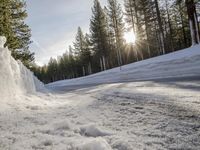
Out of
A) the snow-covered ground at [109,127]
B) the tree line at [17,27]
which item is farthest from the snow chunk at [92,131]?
the tree line at [17,27]

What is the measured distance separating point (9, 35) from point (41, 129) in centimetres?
1742

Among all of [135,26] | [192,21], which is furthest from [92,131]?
[135,26]

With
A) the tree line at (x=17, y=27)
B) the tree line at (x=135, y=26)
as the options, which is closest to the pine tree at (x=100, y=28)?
the tree line at (x=135, y=26)

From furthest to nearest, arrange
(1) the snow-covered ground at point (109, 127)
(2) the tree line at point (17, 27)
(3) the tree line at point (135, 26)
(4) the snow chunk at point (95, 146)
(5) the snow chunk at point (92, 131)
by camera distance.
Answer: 1. (3) the tree line at point (135, 26)
2. (2) the tree line at point (17, 27)
3. (5) the snow chunk at point (92, 131)
4. (1) the snow-covered ground at point (109, 127)
5. (4) the snow chunk at point (95, 146)

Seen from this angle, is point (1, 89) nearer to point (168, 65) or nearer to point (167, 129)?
point (167, 129)

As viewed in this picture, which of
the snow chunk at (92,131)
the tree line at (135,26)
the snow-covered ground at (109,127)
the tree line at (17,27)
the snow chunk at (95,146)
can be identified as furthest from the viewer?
the tree line at (135,26)

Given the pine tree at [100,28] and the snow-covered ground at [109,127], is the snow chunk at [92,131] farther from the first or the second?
the pine tree at [100,28]

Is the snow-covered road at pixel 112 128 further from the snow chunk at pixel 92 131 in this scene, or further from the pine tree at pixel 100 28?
the pine tree at pixel 100 28

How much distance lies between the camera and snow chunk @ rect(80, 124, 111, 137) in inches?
162

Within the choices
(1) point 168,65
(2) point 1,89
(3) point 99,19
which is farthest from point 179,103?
(3) point 99,19

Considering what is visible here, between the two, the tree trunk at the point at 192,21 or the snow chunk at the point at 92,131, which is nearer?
the snow chunk at the point at 92,131

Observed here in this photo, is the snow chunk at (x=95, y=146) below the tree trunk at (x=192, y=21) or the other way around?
below

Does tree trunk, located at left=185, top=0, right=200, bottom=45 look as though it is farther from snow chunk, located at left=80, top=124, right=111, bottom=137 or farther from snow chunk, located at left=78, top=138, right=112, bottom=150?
snow chunk, located at left=78, top=138, right=112, bottom=150

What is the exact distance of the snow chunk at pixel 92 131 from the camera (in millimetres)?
4125
